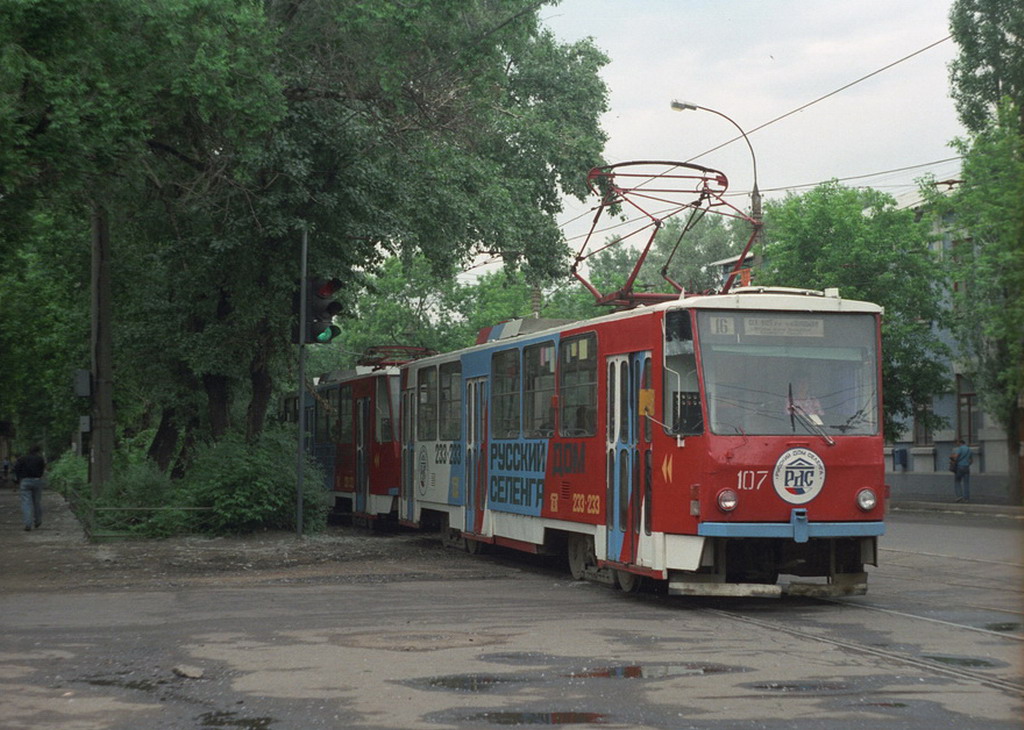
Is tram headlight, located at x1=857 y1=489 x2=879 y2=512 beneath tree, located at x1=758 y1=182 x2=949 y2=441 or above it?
beneath

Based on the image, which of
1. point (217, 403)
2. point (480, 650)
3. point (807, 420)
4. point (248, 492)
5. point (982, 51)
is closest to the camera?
point (480, 650)

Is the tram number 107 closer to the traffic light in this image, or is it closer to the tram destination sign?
the tram destination sign

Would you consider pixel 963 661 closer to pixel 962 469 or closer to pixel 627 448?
pixel 627 448

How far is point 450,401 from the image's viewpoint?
21547 mm

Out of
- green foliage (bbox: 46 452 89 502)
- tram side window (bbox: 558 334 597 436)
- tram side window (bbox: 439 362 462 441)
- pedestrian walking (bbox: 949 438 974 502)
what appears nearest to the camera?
tram side window (bbox: 558 334 597 436)

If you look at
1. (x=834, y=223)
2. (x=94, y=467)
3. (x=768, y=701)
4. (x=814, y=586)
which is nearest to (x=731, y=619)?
(x=814, y=586)

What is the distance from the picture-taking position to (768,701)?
855cm

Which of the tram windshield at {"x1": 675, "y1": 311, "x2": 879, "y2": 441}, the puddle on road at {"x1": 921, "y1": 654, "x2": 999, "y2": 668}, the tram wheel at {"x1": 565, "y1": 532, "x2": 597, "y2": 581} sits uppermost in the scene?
the tram windshield at {"x1": 675, "y1": 311, "x2": 879, "y2": 441}

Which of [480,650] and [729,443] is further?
[729,443]

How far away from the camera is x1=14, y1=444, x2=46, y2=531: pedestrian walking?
94.7 ft

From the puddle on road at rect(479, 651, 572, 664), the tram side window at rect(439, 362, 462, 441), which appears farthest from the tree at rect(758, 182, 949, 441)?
the puddle on road at rect(479, 651, 572, 664)

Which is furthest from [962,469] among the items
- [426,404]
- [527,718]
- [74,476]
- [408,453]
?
[527,718]

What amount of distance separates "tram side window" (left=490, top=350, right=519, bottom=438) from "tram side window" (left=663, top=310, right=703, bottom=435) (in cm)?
476

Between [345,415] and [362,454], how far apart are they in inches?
60.1
